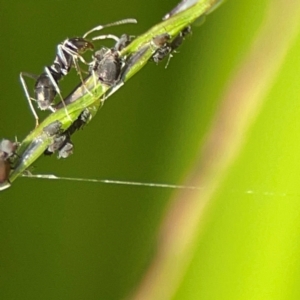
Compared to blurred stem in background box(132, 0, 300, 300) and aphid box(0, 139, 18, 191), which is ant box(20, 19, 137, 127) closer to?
aphid box(0, 139, 18, 191)

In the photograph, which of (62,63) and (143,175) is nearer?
(62,63)

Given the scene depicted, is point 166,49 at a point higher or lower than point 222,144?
higher

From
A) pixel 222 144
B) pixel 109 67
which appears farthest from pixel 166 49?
pixel 222 144

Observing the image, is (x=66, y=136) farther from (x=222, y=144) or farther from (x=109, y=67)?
(x=222, y=144)

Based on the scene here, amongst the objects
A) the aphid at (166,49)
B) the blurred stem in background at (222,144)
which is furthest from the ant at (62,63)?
the blurred stem in background at (222,144)

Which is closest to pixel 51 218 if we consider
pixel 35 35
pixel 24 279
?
pixel 24 279

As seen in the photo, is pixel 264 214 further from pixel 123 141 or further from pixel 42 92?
pixel 42 92

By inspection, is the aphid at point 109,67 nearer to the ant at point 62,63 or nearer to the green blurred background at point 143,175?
the ant at point 62,63
